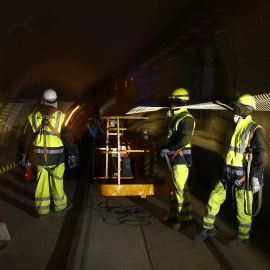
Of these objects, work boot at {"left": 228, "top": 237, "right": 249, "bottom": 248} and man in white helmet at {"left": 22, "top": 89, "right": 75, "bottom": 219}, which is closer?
work boot at {"left": 228, "top": 237, "right": 249, "bottom": 248}

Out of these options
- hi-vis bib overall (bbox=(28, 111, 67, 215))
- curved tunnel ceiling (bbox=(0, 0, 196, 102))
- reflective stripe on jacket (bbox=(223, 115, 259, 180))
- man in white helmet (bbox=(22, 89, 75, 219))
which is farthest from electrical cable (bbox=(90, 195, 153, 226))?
curved tunnel ceiling (bbox=(0, 0, 196, 102))

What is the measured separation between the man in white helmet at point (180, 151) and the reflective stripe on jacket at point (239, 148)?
84 centimetres

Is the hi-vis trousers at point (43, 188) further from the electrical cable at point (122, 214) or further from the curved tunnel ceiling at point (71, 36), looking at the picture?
the curved tunnel ceiling at point (71, 36)

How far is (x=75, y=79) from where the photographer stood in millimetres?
16188

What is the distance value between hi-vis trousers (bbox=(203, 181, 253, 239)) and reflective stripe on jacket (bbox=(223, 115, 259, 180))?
29 centimetres

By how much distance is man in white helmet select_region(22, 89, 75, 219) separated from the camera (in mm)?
6043

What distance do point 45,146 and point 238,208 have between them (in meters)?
→ 3.48

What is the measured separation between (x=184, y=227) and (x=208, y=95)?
566cm

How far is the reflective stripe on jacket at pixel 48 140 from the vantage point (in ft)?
19.8

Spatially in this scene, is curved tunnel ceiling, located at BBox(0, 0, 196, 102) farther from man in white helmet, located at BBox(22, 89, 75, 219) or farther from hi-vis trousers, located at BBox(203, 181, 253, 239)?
hi-vis trousers, located at BBox(203, 181, 253, 239)

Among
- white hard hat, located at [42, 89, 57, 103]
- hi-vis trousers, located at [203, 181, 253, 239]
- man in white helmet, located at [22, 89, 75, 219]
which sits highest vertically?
white hard hat, located at [42, 89, 57, 103]

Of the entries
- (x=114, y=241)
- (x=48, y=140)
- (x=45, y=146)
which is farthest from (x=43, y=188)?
(x=114, y=241)

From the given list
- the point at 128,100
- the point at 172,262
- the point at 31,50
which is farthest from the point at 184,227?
the point at 128,100

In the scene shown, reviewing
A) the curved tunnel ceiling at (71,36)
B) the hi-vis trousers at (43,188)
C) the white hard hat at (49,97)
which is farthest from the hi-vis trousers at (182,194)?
the curved tunnel ceiling at (71,36)
